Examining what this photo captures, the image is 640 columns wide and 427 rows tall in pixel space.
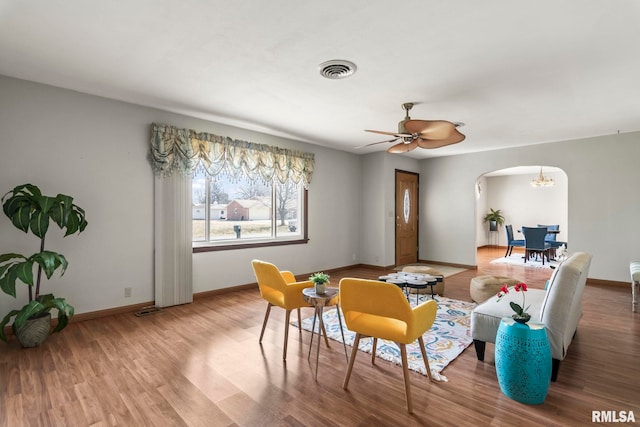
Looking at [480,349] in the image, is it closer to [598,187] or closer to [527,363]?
[527,363]

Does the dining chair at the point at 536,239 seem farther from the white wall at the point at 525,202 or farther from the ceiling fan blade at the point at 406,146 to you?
the ceiling fan blade at the point at 406,146

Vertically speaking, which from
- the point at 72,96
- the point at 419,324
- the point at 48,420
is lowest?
the point at 48,420

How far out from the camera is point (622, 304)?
4.39 m

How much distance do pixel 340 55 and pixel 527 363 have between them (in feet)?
9.02

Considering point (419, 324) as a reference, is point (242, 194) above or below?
above

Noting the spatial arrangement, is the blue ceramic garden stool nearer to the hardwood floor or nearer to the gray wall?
the hardwood floor

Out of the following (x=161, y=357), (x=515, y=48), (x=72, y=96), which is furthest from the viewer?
(x=72, y=96)

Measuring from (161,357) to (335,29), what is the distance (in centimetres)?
311

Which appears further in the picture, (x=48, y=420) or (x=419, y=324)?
(x=419, y=324)

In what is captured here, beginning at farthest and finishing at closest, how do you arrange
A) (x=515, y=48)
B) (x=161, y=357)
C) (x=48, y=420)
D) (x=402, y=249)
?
1. (x=402, y=249)
2. (x=161, y=357)
3. (x=515, y=48)
4. (x=48, y=420)

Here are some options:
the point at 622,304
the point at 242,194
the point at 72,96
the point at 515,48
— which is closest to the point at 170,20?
the point at 72,96

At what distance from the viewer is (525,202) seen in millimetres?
10711

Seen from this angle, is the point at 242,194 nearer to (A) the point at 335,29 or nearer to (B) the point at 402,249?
(A) the point at 335,29

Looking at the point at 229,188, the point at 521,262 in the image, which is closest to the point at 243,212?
the point at 229,188
